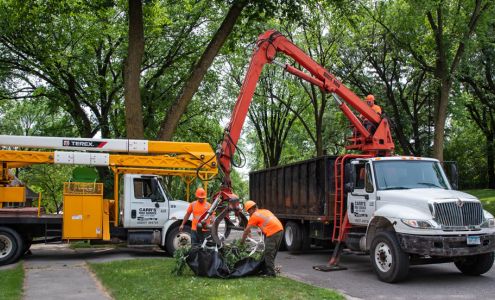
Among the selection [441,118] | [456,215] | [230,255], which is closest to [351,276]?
[456,215]

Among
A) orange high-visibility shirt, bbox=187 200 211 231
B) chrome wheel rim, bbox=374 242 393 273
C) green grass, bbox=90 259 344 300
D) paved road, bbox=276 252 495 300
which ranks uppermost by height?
orange high-visibility shirt, bbox=187 200 211 231

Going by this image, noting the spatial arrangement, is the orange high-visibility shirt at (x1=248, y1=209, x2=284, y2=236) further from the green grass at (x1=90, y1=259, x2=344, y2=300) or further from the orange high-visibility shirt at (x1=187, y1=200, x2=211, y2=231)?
the orange high-visibility shirt at (x1=187, y1=200, x2=211, y2=231)

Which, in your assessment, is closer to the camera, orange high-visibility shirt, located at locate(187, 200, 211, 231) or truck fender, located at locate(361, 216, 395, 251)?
truck fender, located at locate(361, 216, 395, 251)

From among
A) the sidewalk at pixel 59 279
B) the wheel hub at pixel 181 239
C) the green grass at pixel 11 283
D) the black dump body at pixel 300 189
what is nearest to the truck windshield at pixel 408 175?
the black dump body at pixel 300 189

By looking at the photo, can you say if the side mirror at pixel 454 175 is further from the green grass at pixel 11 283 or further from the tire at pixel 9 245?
the tire at pixel 9 245

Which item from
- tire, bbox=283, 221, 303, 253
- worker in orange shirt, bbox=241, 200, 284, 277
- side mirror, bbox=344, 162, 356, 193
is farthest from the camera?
tire, bbox=283, 221, 303, 253

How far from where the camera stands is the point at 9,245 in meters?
13.8

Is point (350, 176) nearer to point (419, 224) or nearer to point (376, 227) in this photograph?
point (376, 227)

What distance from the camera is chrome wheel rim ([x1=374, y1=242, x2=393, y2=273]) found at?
407 inches

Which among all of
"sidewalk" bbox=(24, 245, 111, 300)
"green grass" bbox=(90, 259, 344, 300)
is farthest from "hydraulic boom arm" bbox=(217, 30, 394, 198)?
"sidewalk" bbox=(24, 245, 111, 300)

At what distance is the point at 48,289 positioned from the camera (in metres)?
9.59

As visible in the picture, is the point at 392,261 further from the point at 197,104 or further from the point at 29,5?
the point at 197,104

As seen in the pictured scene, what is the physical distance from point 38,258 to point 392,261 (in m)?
10.0

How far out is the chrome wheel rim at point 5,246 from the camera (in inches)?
540
